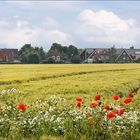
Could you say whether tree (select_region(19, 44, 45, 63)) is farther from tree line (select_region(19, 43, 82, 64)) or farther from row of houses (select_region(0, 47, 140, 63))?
row of houses (select_region(0, 47, 140, 63))

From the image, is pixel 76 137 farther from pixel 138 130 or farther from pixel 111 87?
pixel 111 87

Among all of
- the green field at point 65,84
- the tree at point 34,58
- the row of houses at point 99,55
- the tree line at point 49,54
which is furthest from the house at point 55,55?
the green field at point 65,84

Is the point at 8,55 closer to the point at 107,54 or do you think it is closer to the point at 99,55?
the point at 99,55

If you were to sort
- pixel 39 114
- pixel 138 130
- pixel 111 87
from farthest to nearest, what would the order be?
pixel 111 87
pixel 39 114
pixel 138 130

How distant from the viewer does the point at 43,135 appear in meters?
13.2

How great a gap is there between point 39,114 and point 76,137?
5.34 feet

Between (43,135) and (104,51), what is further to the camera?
(104,51)

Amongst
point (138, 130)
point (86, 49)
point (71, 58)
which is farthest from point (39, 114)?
point (86, 49)

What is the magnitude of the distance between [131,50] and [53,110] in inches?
6868

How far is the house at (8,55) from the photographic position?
17543cm

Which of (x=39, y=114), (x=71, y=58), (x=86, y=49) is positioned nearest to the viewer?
(x=39, y=114)

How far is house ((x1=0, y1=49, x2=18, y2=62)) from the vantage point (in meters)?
175

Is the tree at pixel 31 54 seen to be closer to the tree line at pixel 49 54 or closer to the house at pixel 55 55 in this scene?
the tree line at pixel 49 54

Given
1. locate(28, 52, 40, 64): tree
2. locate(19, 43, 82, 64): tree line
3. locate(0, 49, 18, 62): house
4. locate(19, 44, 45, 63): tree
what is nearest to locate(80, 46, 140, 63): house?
locate(19, 43, 82, 64): tree line
